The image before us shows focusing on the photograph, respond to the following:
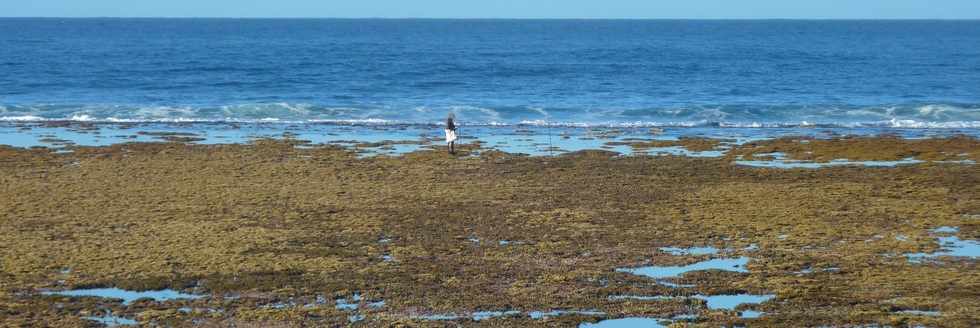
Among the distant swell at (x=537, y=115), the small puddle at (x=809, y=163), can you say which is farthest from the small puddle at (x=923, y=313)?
the distant swell at (x=537, y=115)

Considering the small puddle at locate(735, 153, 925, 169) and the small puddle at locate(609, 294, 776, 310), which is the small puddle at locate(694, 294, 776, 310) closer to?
the small puddle at locate(609, 294, 776, 310)

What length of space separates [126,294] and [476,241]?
5364mm

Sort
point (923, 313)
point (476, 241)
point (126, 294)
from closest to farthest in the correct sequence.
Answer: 1. point (923, 313)
2. point (126, 294)
3. point (476, 241)

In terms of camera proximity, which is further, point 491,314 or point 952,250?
point 952,250

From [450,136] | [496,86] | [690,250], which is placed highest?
[450,136]

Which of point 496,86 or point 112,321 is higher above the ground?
point 112,321

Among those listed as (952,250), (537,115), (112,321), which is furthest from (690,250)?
(537,115)

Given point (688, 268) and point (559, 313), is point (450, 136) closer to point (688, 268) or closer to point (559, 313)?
point (688, 268)

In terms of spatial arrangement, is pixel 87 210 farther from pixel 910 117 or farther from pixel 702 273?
pixel 910 117

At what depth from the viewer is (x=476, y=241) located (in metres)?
18.0

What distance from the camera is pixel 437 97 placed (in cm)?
5412

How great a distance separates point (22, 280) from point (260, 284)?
307cm

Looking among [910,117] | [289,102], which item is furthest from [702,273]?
Answer: [289,102]

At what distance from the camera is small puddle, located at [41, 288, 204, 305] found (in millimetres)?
14641
